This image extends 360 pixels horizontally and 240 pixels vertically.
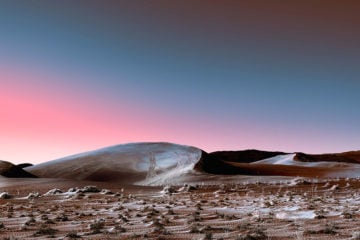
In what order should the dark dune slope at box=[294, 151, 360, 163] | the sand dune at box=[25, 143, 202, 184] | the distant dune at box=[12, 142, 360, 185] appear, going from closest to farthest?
the distant dune at box=[12, 142, 360, 185], the sand dune at box=[25, 143, 202, 184], the dark dune slope at box=[294, 151, 360, 163]

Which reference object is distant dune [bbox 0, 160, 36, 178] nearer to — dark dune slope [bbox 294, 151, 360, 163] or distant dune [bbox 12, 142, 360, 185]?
distant dune [bbox 12, 142, 360, 185]

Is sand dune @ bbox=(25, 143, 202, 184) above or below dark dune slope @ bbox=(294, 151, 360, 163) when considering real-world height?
below

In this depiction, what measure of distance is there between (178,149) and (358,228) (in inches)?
2062

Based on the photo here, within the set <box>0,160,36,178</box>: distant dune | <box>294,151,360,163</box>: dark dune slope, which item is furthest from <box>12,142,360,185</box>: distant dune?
<box>294,151,360,163</box>: dark dune slope

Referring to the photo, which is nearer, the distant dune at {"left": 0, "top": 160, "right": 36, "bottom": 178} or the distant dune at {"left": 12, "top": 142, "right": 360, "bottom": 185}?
the distant dune at {"left": 0, "top": 160, "right": 36, "bottom": 178}

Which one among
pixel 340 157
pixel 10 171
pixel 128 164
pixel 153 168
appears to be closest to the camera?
pixel 10 171

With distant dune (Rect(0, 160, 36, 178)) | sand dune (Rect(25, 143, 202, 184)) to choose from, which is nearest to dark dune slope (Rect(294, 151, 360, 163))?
sand dune (Rect(25, 143, 202, 184))

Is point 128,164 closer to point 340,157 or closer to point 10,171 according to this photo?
point 10,171

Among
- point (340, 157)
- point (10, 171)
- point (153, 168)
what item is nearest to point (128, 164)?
point (153, 168)

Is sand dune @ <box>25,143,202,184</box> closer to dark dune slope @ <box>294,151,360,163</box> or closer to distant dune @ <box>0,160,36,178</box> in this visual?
distant dune @ <box>0,160,36,178</box>

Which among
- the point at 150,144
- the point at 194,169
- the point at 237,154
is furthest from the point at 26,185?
the point at 237,154

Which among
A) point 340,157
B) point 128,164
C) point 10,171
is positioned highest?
point 340,157

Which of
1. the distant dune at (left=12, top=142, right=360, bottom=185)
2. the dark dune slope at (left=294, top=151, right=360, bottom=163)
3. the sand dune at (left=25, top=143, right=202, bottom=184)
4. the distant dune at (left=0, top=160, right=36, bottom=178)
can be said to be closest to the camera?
the distant dune at (left=0, top=160, right=36, bottom=178)

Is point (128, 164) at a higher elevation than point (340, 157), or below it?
below
